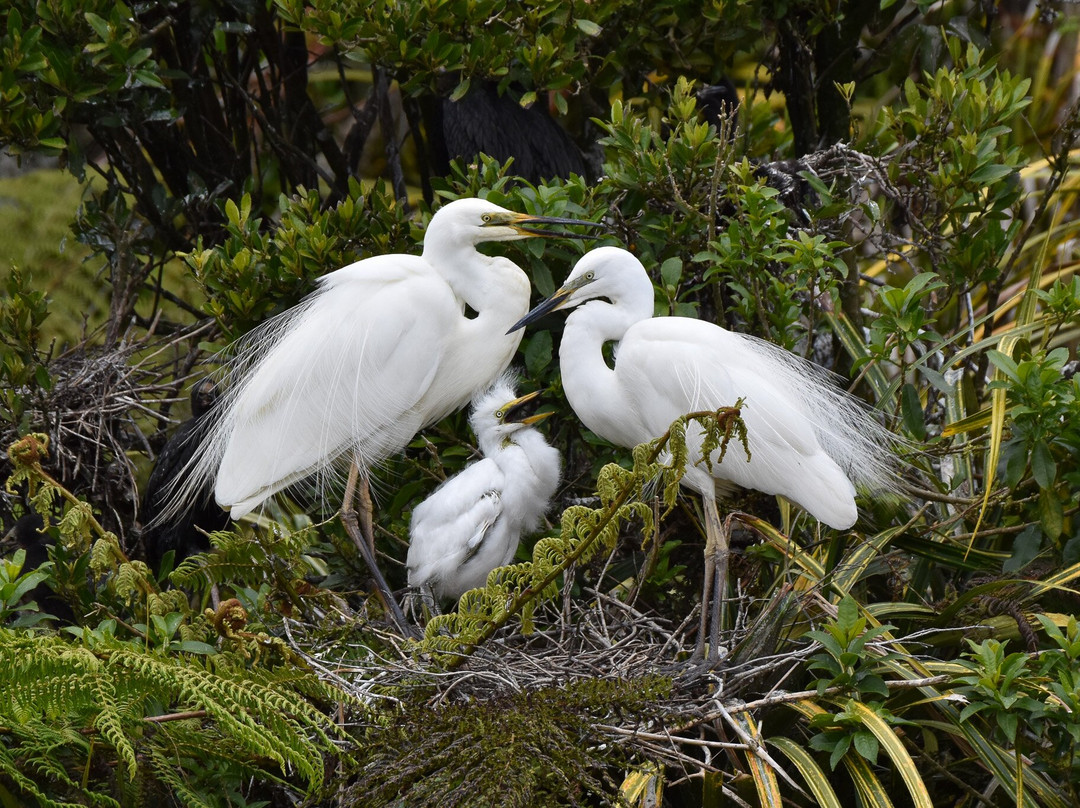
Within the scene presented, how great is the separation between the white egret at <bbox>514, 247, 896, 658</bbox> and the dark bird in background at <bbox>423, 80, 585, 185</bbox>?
120cm

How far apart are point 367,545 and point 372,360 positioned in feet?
1.67

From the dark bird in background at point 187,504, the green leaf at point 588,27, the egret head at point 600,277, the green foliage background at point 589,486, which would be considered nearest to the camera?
the green foliage background at point 589,486

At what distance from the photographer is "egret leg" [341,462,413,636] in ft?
10.6

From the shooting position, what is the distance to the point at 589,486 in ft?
11.8

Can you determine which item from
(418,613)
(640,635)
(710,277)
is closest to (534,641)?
(640,635)

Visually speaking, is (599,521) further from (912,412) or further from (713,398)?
(912,412)

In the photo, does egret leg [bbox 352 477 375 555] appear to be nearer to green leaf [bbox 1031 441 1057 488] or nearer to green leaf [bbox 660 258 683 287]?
green leaf [bbox 660 258 683 287]

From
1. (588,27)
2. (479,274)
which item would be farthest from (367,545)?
(588,27)

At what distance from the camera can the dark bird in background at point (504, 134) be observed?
4.19m

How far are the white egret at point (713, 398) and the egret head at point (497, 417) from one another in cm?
26

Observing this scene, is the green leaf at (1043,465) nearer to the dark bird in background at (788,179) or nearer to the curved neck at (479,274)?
the dark bird in background at (788,179)

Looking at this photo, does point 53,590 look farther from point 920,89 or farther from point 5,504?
point 920,89

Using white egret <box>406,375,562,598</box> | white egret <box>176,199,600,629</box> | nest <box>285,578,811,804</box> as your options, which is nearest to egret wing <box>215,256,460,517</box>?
white egret <box>176,199,600,629</box>

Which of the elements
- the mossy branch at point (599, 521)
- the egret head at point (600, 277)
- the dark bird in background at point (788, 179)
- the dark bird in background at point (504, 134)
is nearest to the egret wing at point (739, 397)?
the egret head at point (600, 277)
